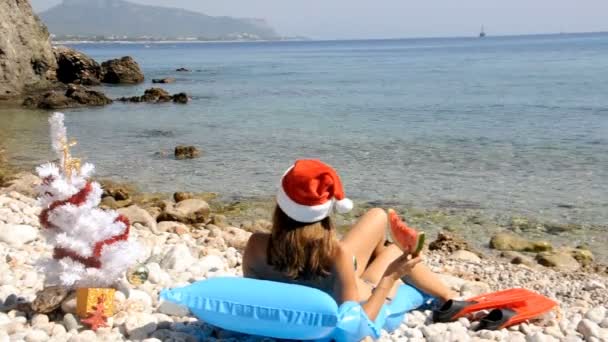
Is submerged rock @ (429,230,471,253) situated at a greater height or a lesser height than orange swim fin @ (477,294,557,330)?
lesser

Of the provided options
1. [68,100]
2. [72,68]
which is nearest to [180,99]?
[68,100]

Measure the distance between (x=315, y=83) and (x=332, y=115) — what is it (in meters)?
16.7

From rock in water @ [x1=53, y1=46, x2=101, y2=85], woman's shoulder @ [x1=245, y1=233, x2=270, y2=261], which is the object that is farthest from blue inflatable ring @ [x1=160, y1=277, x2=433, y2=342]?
rock in water @ [x1=53, y1=46, x2=101, y2=85]

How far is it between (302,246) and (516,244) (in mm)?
5762

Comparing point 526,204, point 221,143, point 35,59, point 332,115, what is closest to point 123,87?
point 35,59

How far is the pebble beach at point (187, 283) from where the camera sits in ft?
15.5

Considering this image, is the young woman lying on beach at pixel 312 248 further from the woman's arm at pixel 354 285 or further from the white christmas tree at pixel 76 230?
the white christmas tree at pixel 76 230

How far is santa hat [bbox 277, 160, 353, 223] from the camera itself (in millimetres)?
4270

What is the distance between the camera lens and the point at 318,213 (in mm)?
4316

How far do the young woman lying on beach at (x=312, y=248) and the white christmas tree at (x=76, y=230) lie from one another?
884 millimetres

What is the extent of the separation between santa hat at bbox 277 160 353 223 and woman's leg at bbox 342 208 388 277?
30.0 inches

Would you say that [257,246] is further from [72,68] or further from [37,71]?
[72,68]

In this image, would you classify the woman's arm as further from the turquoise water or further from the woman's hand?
the turquoise water

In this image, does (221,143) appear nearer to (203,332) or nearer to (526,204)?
(526,204)
